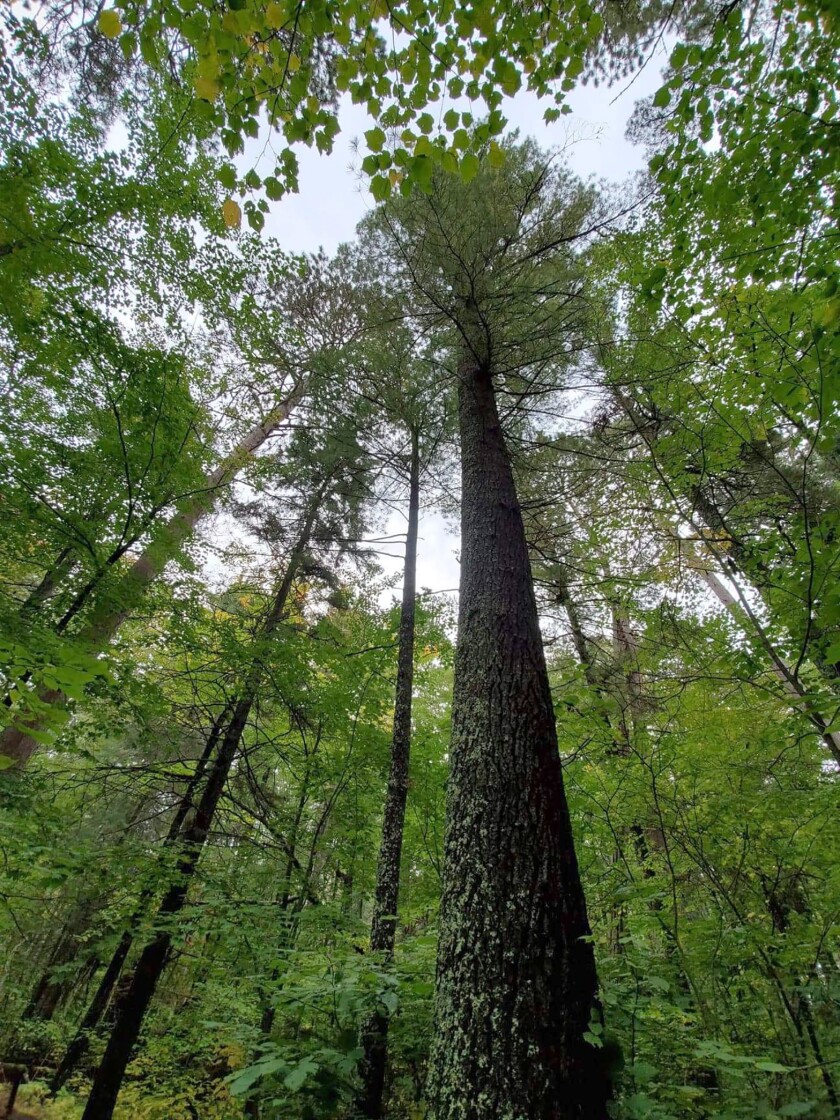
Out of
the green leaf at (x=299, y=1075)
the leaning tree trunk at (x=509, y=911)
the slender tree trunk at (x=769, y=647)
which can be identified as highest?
the slender tree trunk at (x=769, y=647)

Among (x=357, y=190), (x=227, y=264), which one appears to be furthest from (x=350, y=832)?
(x=227, y=264)

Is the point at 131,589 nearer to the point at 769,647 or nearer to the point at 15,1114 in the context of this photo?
the point at 769,647

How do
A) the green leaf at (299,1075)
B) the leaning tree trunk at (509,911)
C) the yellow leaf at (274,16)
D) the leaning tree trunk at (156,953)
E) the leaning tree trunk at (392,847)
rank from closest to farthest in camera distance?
the leaning tree trunk at (509,911)
the green leaf at (299,1075)
the yellow leaf at (274,16)
the leaning tree trunk at (392,847)
the leaning tree trunk at (156,953)

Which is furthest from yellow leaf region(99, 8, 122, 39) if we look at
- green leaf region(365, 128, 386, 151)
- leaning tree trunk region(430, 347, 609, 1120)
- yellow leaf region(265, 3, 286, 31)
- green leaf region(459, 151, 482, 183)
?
leaning tree trunk region(430, 347, 609, 1120)

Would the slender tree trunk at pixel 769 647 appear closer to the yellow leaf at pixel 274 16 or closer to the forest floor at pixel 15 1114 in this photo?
the yellow leaf at pixel 274 16

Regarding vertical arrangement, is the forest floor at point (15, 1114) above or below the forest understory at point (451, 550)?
below

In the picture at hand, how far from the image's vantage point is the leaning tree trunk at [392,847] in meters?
2.96

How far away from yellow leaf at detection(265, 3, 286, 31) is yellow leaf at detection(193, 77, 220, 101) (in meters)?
0.38

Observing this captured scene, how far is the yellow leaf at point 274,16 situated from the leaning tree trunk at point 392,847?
4.72 metres

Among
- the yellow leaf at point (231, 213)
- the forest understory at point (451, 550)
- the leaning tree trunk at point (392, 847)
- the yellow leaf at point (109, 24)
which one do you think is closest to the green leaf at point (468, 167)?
the forest understory at point (451, 550)

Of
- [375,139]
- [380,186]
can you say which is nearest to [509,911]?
[380,186]

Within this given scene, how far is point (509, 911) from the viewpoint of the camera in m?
1.79

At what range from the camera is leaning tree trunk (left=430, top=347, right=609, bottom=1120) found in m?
1.47

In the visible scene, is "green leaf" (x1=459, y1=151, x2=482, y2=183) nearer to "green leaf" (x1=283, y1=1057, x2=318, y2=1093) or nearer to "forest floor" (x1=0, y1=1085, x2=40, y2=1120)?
"green leaf" (x1=283, y1=1057, x2=318, y2=1093)
